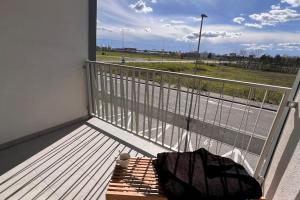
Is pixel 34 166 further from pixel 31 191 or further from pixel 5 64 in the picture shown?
pixel 5 64

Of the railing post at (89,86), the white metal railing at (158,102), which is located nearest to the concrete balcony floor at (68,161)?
the white metal railing at (158,102)

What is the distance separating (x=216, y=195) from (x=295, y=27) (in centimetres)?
183

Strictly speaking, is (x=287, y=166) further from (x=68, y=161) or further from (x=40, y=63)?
(x=40, y=63)

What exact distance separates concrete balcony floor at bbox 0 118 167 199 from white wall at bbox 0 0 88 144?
1.04 ft

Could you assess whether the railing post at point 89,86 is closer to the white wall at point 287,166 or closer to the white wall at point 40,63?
the white wall at point 40,63

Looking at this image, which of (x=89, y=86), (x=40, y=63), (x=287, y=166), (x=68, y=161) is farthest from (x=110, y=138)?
(x=287, y=166)

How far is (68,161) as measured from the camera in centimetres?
233

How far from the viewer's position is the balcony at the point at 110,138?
1857 mm

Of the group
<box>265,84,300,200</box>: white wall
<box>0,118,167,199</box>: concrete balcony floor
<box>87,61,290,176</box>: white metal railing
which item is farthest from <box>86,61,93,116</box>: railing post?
<box>265,84,300,200</box>: white wall

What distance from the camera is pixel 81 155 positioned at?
2473mm

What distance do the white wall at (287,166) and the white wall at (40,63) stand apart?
297cm

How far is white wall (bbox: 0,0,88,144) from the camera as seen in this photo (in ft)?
7.77

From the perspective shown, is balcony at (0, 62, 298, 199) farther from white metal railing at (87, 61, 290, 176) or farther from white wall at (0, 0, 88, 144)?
white wall at (0, 0, 88, 144)

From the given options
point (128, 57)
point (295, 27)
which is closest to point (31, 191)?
point (295, 27)
